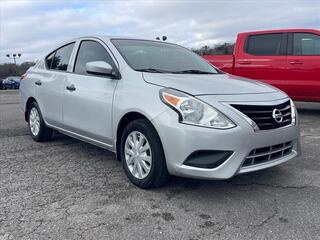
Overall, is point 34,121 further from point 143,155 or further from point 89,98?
point 143,155

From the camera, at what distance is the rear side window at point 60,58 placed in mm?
5343

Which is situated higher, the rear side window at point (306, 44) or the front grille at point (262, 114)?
the rear side window at point (306, 44)

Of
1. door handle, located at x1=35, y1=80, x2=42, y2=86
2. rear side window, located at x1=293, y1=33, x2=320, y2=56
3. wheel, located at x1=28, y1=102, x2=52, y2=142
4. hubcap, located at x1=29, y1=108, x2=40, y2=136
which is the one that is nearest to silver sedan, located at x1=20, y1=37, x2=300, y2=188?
door handle, located at x1=35, y1=80, x2=42, y2=86

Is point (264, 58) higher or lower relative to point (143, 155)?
higher

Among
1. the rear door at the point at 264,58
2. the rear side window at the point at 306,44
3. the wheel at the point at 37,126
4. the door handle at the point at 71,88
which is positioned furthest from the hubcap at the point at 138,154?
the rear side window at the point at 306,44

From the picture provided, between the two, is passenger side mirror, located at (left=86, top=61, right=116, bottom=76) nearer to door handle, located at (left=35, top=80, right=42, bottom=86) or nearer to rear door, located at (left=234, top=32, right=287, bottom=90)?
door handle, located at (left=35, top=80, right=42, bottom=86)

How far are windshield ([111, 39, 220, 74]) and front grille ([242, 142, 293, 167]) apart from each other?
135 cm

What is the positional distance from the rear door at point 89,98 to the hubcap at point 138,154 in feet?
1.21

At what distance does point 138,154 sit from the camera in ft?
12.7

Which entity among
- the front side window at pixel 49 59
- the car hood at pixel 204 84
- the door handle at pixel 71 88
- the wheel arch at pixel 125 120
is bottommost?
the wheel arch at pixel 125 120

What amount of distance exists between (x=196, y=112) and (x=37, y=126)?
344 centimetres

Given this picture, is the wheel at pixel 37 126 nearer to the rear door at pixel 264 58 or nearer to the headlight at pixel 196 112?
the headlight at pixel 196 112

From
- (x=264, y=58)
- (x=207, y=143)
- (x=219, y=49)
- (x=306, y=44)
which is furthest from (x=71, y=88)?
(x=219, y=49)

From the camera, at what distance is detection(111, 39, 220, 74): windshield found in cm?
433
